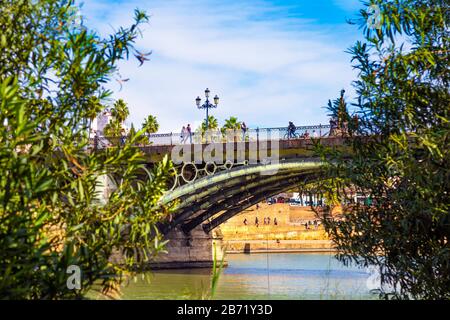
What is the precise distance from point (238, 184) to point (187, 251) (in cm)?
890

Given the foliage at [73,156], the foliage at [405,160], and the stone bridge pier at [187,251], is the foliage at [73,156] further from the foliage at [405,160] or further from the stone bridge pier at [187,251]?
the stone bridge pier at [187,251]

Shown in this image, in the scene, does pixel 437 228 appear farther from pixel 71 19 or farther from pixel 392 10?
pixel 71 19

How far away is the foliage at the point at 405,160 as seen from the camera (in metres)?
10.5

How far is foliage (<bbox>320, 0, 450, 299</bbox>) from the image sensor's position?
10.5 metres

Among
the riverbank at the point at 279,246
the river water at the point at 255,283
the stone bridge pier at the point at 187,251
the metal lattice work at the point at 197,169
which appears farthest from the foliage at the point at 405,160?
the riverbank at the point at 279,246

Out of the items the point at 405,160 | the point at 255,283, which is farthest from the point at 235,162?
the point at 405,160

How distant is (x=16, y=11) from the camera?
7.83 metres

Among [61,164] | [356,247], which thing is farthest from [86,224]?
[356,247]

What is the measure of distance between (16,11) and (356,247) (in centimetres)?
621

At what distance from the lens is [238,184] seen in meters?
32.0

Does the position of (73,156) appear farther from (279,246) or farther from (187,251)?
(279,246)

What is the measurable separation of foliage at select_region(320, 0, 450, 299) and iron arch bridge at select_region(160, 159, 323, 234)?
12.8 meters

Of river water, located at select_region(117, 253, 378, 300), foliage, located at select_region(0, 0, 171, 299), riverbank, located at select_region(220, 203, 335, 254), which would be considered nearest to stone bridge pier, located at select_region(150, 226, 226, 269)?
river water, located at select_region(117, 253, 378, 300)

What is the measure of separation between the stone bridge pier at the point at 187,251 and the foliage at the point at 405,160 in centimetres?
2742
